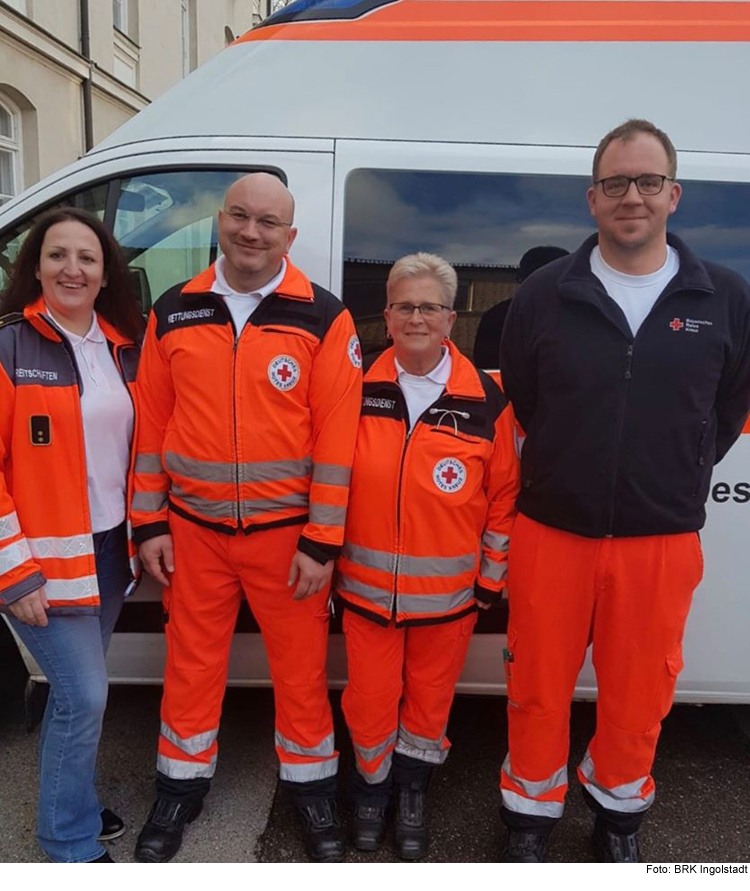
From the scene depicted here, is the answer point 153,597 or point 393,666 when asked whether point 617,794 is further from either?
point 153,597

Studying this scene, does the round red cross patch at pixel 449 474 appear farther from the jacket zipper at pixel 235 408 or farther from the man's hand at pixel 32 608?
the man's hand at pixel 32 608

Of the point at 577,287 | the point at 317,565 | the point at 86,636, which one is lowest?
the point at 86,636

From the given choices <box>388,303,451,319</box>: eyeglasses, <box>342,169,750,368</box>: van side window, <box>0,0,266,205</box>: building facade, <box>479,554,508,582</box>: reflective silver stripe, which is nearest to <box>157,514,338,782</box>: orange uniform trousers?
<box>479,554,508,582</box>: reflective silver stripe

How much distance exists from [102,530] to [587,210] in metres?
1.84

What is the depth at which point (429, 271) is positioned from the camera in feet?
6.91

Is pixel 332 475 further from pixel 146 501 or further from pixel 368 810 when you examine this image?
pixel 368 810

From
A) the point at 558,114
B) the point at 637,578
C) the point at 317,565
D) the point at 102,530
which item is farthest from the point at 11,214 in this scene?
the point at 637,578

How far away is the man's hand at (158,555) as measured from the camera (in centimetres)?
217

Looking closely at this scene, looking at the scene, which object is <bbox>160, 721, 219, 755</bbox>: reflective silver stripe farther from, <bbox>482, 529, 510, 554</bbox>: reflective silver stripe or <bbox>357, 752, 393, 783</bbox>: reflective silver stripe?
<bbox>482, 529, 510, 554</bbox>: reflective silver stripe

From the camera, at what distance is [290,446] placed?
211 cm

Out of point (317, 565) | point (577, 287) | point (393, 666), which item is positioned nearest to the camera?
point (577, 287)

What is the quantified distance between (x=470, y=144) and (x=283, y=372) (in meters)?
1.07

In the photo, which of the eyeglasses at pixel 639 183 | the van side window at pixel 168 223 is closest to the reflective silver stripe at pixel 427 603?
the eyeglasses at pixel 639 183

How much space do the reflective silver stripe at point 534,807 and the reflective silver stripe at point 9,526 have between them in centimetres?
163
